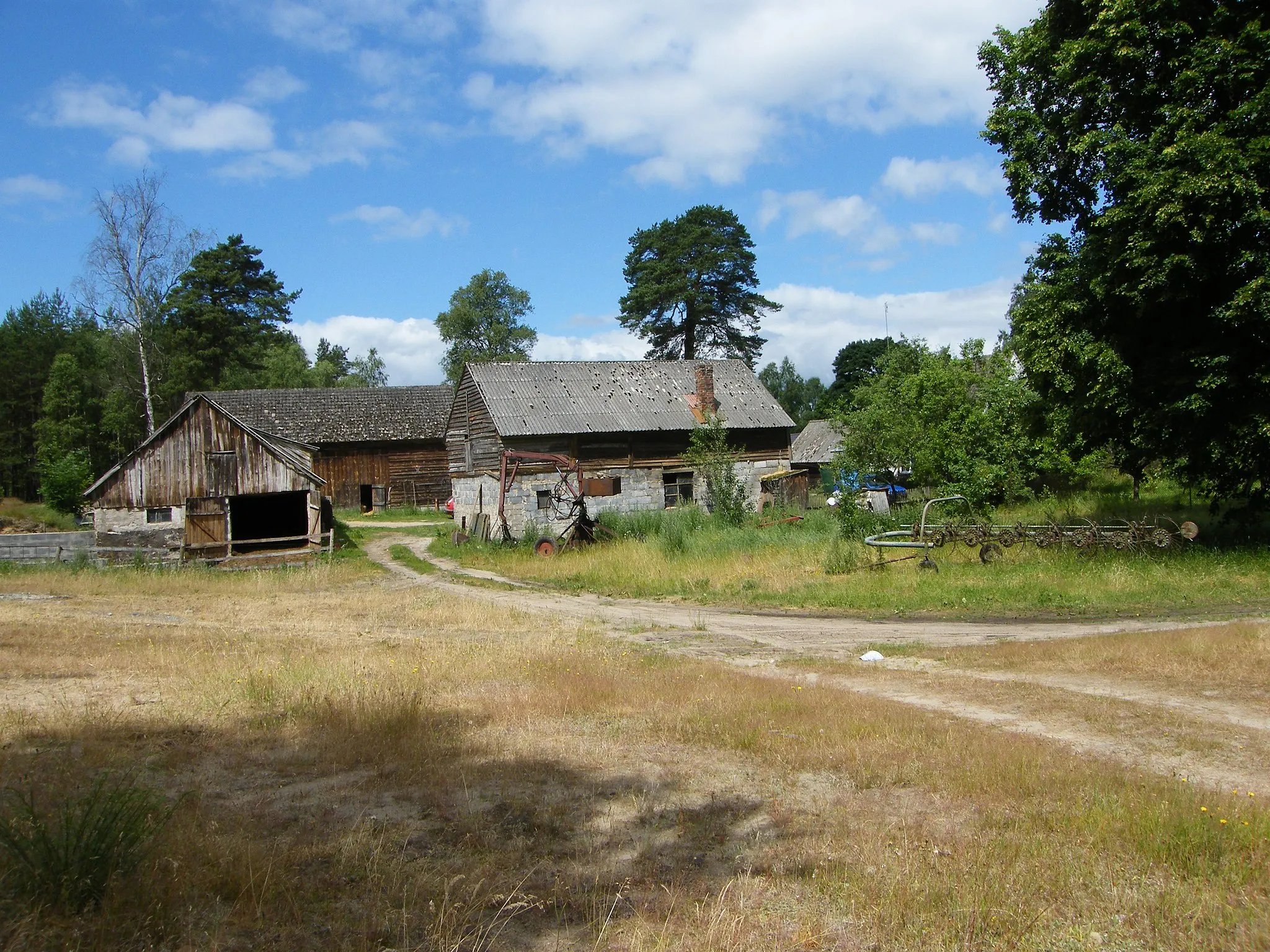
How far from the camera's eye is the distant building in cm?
5216

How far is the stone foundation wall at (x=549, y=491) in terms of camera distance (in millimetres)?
32562

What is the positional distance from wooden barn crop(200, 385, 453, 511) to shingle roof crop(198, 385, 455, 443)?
0.04 meters

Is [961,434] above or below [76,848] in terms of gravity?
above

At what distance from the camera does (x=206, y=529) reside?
98.7ft

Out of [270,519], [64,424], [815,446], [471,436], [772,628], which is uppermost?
[64,424]

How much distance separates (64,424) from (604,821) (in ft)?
194

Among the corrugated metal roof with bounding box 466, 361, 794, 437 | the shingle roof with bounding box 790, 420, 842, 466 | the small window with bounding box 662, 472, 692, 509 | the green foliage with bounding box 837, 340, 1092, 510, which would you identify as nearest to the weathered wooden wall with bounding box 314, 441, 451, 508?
the corrugated metal roof with bounding box 466, 361, 794, 437

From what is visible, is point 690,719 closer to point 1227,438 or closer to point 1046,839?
point 1046,839

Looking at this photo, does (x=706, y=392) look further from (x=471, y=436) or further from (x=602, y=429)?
(x=471, y=436)

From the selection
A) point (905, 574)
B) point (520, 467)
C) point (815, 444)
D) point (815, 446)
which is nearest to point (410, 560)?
point (520, 467)

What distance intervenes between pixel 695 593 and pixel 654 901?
15.8 metres

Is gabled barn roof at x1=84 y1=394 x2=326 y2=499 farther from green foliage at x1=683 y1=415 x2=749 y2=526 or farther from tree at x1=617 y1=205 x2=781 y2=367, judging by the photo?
tree at x1=617 y1=205 x2=781 y2=367

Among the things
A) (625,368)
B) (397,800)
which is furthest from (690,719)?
(625,368)

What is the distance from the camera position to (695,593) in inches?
805
